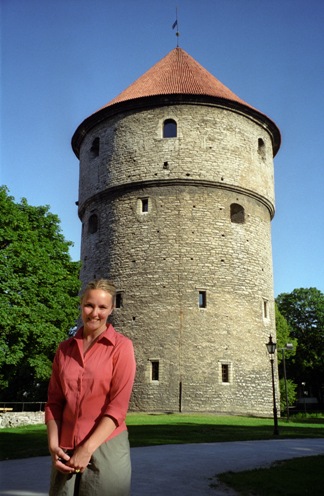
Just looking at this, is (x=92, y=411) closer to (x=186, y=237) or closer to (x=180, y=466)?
(x=180, y=466)

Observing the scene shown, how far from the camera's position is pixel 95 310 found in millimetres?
2816

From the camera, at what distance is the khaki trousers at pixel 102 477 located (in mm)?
2490

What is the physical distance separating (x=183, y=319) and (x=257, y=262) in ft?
14.0

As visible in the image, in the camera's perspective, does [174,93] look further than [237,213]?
No

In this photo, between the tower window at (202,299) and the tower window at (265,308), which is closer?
the tower window at (202,299)

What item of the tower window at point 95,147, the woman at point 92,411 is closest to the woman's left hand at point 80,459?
the woman at point 92,411

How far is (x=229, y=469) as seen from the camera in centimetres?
668

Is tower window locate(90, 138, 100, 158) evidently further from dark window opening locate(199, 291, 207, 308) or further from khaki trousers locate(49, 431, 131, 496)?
khaki trousers locate(49, 431, 131, 496)

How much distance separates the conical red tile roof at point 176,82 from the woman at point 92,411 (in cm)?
2027

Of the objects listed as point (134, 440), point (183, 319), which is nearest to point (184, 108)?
point (183, 319)

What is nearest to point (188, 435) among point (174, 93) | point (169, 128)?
point (169, 128)

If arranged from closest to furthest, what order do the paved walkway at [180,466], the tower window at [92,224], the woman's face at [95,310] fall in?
the woman's face at [95,310] < the paved walkway at [180,466] < the tower window at [92,224]

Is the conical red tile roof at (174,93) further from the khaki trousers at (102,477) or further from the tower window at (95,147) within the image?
the khaki trousers at (102,477)

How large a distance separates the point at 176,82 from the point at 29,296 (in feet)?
40.9
